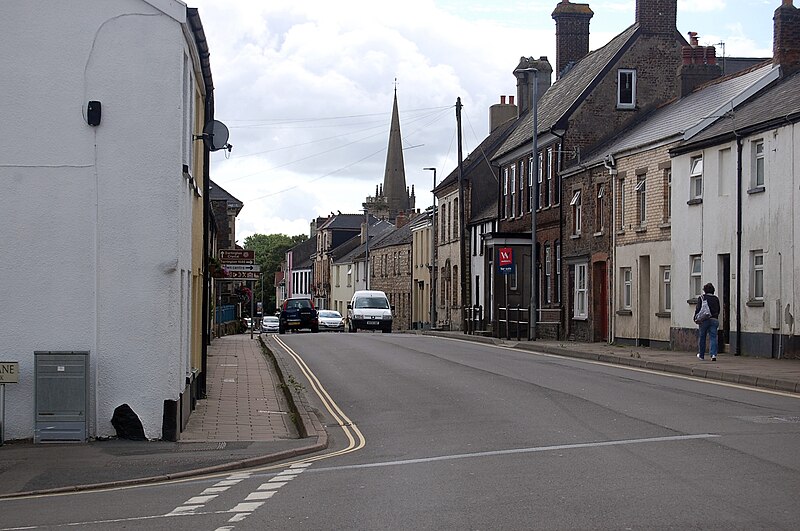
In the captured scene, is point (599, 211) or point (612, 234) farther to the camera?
point (599, 211)

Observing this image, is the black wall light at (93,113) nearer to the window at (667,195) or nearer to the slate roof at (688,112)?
the slate roof at (688,112)

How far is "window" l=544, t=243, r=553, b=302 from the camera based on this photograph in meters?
46.3

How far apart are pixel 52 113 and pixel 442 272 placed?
54114mm

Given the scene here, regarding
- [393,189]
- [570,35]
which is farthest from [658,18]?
[393,189]

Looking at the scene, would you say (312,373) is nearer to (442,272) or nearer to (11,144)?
(11,144)

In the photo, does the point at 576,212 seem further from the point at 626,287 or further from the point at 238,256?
the point at 238,256

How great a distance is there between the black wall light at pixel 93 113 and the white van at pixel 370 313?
144 feet

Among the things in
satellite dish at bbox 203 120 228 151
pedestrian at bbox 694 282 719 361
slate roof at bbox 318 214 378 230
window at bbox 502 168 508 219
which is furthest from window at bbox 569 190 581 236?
slate roof at bbox 318 214 378 230

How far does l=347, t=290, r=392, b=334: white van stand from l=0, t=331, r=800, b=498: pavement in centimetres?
3156

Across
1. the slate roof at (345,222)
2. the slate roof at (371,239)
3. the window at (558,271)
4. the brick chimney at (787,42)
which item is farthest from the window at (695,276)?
the slate roof at (345,222)

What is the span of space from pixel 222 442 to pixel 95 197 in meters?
3.52

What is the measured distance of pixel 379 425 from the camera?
54.1 ft

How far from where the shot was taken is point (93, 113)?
1473 centimetres

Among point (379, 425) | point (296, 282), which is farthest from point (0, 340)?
point (296, 282)
